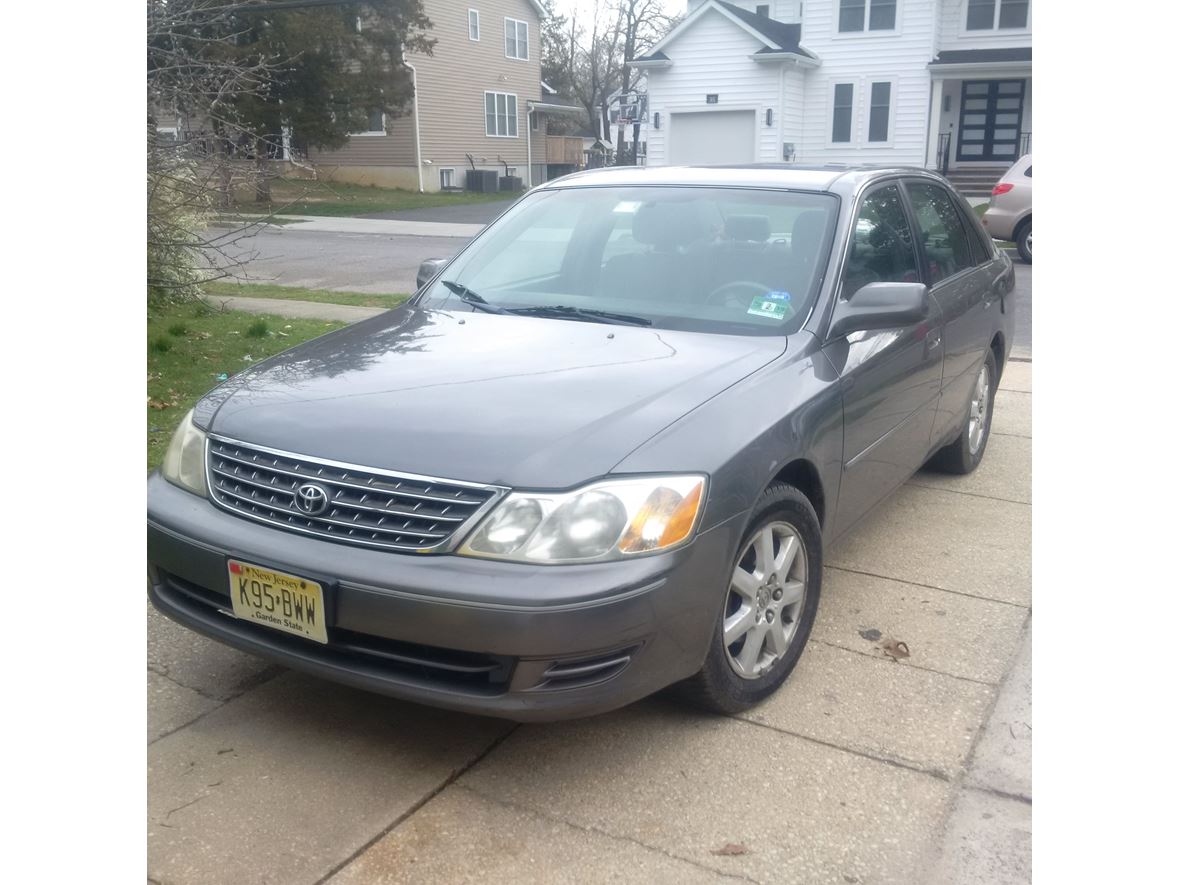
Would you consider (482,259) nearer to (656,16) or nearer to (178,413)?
(178,413)

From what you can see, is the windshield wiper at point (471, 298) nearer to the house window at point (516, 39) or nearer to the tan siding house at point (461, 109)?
the tan siding house at point (461, 109)

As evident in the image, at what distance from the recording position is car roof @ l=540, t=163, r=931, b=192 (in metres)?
4.43

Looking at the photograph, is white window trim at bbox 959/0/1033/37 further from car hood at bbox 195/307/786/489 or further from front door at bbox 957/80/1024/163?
car hood at bbox 195/307/786/489

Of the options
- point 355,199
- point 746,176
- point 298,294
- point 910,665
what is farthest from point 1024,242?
point 355,199

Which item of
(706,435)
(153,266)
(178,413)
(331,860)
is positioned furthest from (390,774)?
(153,266)

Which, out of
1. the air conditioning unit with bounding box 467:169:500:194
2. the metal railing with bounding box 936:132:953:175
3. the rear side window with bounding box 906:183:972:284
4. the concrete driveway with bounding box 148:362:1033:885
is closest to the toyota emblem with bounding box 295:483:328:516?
the concrete driveway with bounding box 148:362:1033:885

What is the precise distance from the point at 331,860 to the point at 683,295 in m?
2.29

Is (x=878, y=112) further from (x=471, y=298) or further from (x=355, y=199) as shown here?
(x=471, y=298)

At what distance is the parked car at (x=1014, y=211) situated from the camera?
16.2 meters

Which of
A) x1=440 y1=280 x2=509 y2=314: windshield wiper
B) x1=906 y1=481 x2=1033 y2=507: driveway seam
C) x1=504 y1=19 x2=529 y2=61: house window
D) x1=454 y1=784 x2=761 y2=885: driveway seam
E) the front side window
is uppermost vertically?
x1=504 y1=19 x2=529 y2=61: house window

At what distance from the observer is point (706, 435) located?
10.3 feet

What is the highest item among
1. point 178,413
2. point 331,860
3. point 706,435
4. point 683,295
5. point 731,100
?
point 731,100

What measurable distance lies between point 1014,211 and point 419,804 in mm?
15478

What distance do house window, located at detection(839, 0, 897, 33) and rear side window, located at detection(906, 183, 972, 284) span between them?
28.1 m
